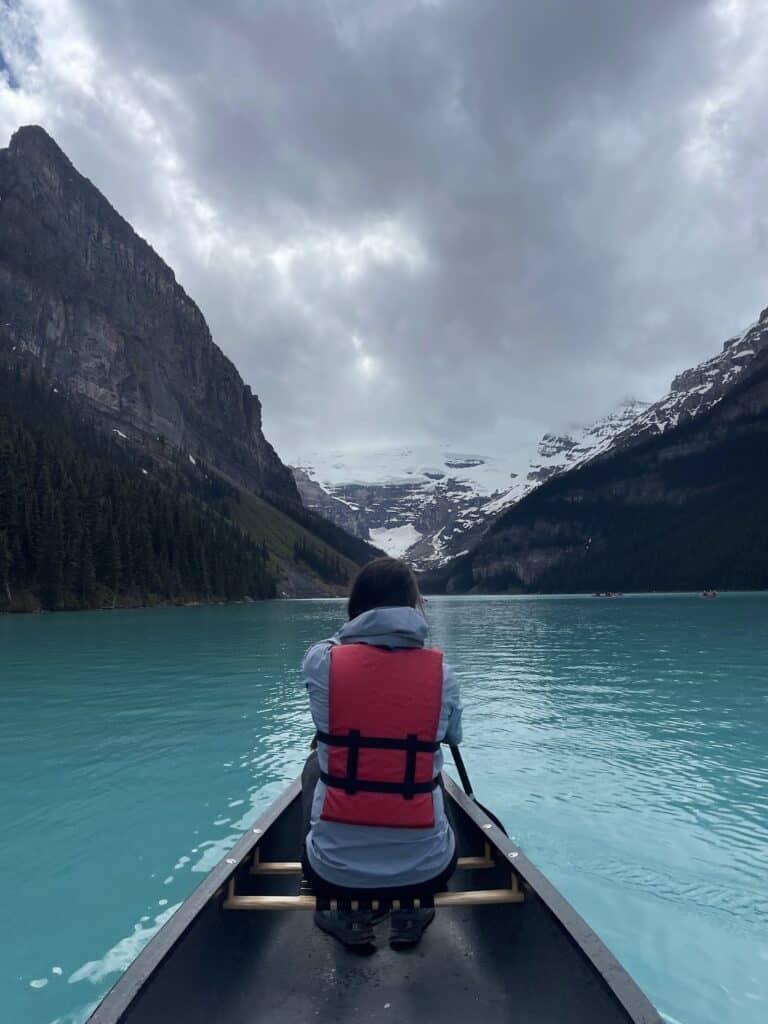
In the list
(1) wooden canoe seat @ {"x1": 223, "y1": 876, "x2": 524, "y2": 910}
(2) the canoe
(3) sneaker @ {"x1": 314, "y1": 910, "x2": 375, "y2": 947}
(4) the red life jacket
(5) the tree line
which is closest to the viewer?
(2) the canoe

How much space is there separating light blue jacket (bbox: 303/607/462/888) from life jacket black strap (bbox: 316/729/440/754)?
11cm

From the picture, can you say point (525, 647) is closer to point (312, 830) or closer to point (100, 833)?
point (100, 833)

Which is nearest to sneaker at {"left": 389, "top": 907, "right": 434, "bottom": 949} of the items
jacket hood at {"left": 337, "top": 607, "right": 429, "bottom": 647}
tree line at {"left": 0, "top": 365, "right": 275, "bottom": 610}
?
jacket hood at {"left": 337, "top": 607, "right": 429, "bottom": 647}

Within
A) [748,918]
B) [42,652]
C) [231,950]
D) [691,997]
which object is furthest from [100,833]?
[42,652]

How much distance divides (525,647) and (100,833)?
36679mm

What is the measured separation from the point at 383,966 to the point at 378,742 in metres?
2.15

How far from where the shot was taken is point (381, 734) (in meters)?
4.64

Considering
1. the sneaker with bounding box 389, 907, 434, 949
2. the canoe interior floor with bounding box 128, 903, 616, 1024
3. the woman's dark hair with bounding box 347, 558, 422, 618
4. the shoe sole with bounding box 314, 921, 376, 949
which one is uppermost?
the woman's dark hair with bounding box 347, 558, 422, 618

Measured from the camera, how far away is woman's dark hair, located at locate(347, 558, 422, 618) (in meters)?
5.10

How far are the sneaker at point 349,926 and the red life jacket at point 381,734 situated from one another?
1.00 metres

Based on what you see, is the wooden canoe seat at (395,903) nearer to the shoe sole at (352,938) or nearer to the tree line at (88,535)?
the shoe sole at (352,938)

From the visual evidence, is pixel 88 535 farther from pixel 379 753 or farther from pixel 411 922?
pixel 379 753

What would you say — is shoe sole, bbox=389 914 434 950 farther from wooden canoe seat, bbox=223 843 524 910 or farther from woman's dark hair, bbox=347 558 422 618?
woman's dark hair, bbox=347 558 422 618

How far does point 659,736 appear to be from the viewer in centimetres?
1769
